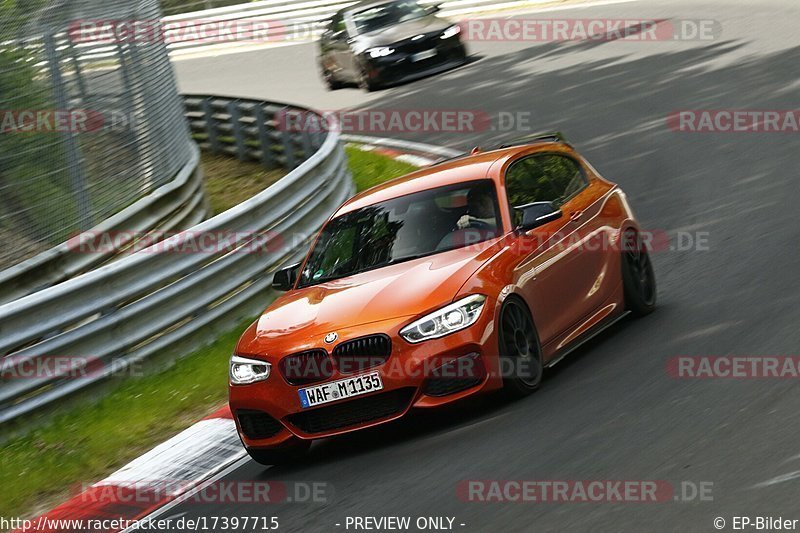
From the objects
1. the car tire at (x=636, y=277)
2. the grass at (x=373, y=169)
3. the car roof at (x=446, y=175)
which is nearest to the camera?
the car roof at (x=446, y=175)

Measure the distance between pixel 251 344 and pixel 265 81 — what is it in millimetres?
22489

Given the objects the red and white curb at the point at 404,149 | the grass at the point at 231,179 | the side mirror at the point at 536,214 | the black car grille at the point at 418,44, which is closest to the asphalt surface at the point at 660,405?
the side mirror at the point at 536,214

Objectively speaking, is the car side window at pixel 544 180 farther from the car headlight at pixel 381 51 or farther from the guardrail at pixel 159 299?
the car headlight at pixel 381 51

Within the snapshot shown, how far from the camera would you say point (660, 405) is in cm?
763

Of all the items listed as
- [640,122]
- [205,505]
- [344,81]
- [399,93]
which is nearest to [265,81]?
[344,81]

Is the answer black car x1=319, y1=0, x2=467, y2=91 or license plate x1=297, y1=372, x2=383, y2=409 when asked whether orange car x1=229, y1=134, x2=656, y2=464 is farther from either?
black car x1=319, y1=0, x2=467, y2=91

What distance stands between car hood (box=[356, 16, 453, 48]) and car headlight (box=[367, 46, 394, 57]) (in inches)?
4.2

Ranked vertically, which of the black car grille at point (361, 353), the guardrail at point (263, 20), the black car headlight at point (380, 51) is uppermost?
the black car grille at point (361, 353)

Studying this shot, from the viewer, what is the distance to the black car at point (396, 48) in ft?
83.2

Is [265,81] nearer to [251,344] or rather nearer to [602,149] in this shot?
[602,149]

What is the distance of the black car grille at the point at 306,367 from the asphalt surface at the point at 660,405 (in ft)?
1.67

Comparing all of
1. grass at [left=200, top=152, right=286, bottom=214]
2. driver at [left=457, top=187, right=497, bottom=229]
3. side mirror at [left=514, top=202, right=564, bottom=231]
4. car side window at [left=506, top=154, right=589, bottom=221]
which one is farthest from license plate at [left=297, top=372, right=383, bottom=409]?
grass at [left=200, top=152, right=286, bottom=214]

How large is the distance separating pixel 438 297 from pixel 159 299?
374cm

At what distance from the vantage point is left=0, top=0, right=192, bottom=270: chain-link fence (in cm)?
1165
